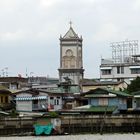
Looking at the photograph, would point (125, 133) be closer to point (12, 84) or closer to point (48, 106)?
point (48, 106)

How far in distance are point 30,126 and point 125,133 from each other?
10441 mm

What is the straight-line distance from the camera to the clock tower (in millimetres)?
93000

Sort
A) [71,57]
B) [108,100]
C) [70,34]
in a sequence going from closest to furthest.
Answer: [108,100], [71,57], [70,34]

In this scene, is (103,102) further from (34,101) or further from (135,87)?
(135,87)

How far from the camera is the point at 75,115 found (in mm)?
53344

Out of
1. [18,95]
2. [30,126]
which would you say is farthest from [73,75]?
[30,126]

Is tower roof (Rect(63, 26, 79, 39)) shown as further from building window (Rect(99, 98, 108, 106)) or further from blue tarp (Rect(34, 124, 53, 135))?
blue tarp (Rect(34, 124, 53, 135))

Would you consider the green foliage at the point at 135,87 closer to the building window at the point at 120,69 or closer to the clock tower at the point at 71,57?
the building window at the point at 120,69

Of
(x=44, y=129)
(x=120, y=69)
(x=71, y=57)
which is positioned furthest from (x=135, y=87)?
(x=44, y=129)

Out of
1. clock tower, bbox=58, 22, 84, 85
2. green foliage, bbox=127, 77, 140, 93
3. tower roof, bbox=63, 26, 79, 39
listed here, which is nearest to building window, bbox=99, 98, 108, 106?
→ green foliage, bbox=127, 77, 140, 93

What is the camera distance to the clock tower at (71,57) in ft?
305

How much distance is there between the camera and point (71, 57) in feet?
306

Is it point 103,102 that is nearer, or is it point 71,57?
point 103,102

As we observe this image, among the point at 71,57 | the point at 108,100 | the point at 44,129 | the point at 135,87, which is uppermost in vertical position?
the point at 71,57
